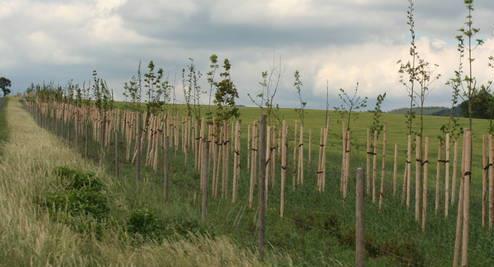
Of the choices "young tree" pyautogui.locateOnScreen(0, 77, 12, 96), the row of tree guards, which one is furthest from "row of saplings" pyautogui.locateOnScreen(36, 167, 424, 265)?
"young tree" pyautogui.locateOnScreen(0, 77, 12, 96)

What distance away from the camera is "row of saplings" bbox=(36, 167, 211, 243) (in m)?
10.3

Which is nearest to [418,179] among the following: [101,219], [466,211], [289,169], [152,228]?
[466,211]

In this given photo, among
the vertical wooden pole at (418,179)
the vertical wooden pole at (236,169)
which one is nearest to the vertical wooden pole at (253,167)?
the vertical wooden pole at (236,169)

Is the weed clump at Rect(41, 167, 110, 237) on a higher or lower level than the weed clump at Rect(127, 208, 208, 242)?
higher

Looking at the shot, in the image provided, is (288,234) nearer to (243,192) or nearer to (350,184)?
(243,192)

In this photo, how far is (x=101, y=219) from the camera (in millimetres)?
11336

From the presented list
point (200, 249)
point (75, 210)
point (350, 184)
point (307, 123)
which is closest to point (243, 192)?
point (350, 184)

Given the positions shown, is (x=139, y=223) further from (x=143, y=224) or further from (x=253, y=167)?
(x=253, y=167)

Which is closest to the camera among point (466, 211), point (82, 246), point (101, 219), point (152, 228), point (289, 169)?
point (82, 246)

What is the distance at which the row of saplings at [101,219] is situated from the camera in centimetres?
1029

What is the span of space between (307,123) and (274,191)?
150 feet

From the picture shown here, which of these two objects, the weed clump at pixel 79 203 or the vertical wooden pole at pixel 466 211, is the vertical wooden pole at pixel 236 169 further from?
the vertical wooden pole at pixel 466 211

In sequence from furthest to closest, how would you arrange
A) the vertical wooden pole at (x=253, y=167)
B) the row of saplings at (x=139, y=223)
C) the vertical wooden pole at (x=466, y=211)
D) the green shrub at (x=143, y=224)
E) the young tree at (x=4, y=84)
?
the young tree at (x=4, y=84)
the vertical wooden pole at (x=253, y=167)
the green shrub at (x=143, y=224)
the row of saplings at (x=139, y=223)
the vertical wooden pole at (x=466, y=211)

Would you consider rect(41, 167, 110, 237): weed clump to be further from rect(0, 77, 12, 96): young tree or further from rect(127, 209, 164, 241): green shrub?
rect(0, 77, 12, 96): young tree
